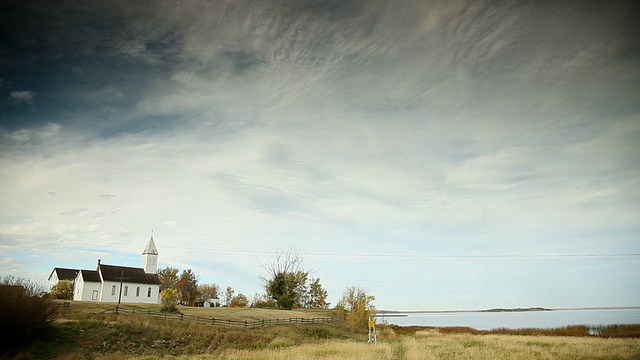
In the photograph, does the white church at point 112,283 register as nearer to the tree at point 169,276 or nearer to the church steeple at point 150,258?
the church steeple at point 150,258

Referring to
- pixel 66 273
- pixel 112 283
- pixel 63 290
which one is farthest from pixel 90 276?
pixel 66 273

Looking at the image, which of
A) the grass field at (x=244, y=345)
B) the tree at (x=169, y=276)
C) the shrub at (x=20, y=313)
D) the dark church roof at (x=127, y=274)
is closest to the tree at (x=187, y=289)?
the tree at (x=169, y=276)

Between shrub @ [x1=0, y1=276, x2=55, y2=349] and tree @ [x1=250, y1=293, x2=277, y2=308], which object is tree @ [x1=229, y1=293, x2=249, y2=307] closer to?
tree @ [x1=250, y1=293, x2=277, y2=308]

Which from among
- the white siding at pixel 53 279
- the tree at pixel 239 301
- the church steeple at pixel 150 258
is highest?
the church steeple at pixel 150 258

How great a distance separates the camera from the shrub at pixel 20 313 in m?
27.7

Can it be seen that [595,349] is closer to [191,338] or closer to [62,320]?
[191,338]

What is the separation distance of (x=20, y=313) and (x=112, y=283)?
4720cm

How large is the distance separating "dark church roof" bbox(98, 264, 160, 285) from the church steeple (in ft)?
9.34

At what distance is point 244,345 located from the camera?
38.0 m

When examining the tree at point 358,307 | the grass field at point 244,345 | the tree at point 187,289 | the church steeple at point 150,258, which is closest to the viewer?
the grass field at point 244,345

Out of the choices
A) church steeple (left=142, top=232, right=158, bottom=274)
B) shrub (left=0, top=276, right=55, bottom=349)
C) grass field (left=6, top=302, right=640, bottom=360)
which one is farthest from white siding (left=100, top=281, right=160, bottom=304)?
shrub (left=0, top=276, right=55, bottom=349)

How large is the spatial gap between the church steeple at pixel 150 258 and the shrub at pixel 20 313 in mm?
50574

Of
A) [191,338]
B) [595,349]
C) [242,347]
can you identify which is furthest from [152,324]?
[595,349]

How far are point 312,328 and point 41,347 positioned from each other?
29813mm
